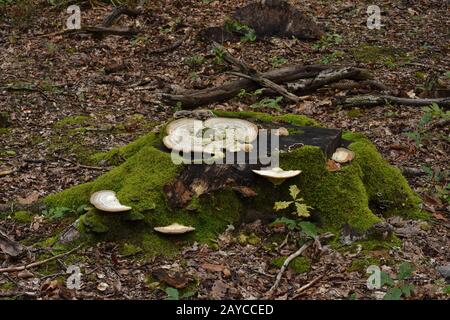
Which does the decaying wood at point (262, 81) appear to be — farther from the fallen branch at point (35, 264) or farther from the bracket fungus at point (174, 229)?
the fallen branch at point (35, 264)

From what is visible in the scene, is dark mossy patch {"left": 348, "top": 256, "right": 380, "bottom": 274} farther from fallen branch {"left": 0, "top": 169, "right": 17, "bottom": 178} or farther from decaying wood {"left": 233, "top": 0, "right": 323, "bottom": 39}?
decaying wood {"left": 233, "top": 0, "right": 323, "bottom": 39}

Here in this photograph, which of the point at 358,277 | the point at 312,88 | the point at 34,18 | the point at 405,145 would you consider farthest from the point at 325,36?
the point at 358,277

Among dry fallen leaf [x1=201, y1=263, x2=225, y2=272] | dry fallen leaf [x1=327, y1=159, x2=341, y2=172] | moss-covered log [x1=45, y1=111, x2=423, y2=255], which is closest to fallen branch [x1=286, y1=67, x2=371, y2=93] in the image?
moss-covered log [x1=45, y1=111, x2=423, y2=255]

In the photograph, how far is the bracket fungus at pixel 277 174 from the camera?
5289mm

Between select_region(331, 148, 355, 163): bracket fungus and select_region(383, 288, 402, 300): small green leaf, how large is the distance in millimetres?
1776

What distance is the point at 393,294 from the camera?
4.29 m

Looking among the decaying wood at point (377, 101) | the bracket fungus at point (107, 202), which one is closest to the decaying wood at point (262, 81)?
the decaying wood at point (377, 101)

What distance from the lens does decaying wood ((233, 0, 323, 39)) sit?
12.2m

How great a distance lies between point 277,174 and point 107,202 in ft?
5.38

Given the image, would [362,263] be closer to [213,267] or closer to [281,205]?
[281,205]

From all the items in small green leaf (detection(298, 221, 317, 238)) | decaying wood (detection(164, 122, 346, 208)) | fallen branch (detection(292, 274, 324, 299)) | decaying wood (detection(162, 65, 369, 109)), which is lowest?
fallen branch (detection(292, 274, 324, 299))

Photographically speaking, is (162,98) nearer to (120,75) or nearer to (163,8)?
(120,75)

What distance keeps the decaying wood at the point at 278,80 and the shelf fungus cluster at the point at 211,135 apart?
343cm

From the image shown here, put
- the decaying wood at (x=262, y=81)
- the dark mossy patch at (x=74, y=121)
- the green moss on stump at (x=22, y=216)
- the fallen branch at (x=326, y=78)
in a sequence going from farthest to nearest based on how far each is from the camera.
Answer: the fallen branch at (x=326, y=78) → the decaying wood at (x=262, y=81) → the dark mossy patch at (x=74, y=121) → the green moss on stump at (x=22, y=216)
